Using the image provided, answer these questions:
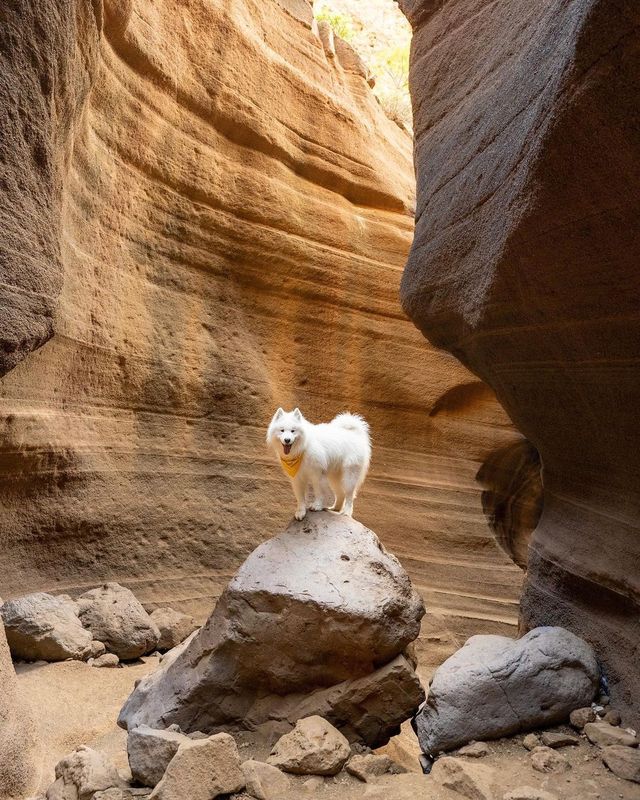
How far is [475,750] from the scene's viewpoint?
12.1ft

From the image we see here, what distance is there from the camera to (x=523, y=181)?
3682 millimetres

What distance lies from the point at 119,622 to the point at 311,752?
3.19 meters

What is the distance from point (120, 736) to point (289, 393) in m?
4.91

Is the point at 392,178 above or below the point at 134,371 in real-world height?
above

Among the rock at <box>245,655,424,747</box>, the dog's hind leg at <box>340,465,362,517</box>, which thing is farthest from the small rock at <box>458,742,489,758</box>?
the dog's hind leg at <box>340,465,362,517</box>

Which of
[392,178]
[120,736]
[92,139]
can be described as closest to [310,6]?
[392,178]

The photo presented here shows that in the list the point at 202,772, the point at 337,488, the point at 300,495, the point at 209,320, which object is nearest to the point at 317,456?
the point at 300,495

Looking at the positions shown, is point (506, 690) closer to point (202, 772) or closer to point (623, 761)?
point (623, 761)

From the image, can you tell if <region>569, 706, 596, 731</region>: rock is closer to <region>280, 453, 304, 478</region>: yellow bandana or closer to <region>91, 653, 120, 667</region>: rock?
<region>280, 453, 304, 478</region>: yellow bandana

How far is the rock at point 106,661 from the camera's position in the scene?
5973 millimetres

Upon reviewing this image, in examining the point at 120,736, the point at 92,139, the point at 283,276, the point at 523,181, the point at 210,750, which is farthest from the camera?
the point at 283,276

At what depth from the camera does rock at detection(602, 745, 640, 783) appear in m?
3.29

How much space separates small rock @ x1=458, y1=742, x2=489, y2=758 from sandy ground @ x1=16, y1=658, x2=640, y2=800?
0.15 ft

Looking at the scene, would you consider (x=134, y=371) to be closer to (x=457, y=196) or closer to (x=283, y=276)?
(x=283, y=276)
